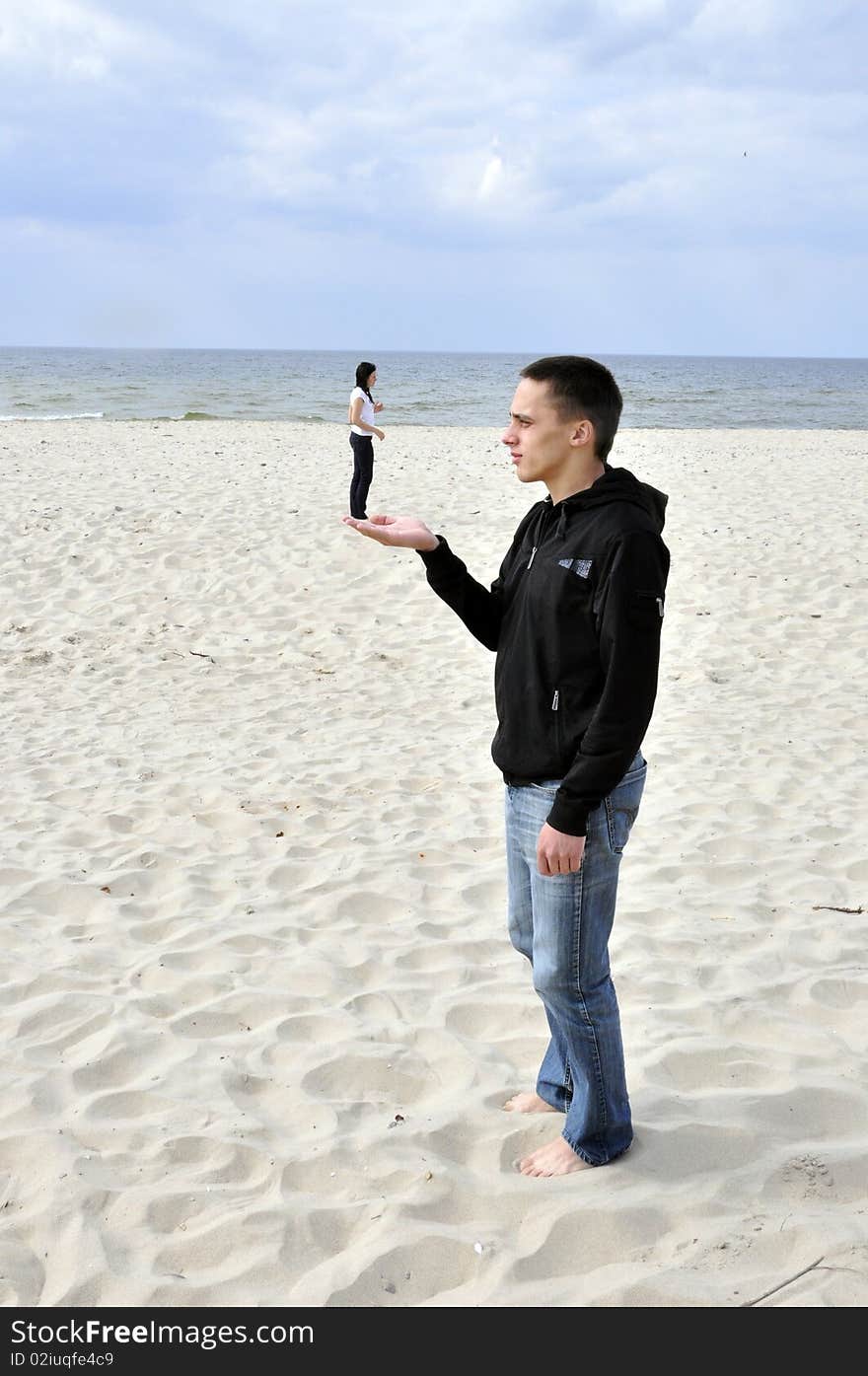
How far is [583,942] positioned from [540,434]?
1168 millimetres

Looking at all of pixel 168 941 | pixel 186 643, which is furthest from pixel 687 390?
pixel 168 941

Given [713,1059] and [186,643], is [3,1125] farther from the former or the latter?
[186,643]

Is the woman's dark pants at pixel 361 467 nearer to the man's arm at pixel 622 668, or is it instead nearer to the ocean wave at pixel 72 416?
the man's arm at pixel 622 668

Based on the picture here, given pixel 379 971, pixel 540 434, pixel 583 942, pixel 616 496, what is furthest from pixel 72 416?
pixel 583 942

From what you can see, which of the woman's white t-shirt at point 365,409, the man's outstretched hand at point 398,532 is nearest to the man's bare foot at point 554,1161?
the man's outstretched hand at point 398,532

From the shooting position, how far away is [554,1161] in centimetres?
288

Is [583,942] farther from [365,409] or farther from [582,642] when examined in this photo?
[365,409]

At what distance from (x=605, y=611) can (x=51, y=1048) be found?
2.25 metres

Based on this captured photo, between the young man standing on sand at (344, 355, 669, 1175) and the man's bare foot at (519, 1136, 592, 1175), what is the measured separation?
12 centimetres

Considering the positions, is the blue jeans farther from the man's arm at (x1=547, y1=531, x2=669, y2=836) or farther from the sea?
the sea

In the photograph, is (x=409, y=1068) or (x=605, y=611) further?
(x=409, y=1068)

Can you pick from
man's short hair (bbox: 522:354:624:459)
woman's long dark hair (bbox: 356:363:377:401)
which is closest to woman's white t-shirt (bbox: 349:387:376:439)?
woman's long dark hair (bbox: 356:363:377:401)

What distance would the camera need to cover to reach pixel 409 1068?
11.0 ft
